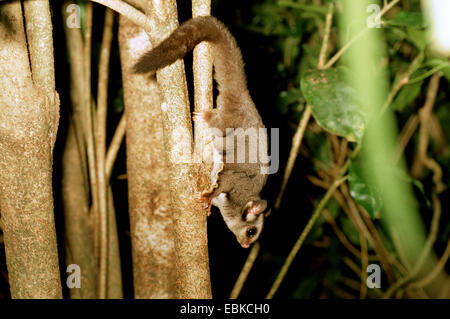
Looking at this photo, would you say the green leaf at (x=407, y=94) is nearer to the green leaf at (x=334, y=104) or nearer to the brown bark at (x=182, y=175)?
the green leaf at (x=334, y=104)

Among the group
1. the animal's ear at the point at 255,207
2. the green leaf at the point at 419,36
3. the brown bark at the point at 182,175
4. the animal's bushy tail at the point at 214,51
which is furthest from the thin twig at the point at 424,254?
the brown bark at the point at 182,175

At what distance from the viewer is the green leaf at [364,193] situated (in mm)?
2025

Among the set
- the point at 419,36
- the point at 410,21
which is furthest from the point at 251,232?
the point at 419,36

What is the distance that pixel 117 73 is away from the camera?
3299 mm

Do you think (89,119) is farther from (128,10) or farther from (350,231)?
(350,231)

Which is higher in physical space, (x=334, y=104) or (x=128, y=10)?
(x=128, y=10)

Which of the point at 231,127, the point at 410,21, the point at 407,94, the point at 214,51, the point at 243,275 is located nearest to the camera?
the point at 214,51

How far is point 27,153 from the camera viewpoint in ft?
4.61

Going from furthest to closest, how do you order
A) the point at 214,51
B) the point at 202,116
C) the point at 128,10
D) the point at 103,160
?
1. the point at 103,160
2. the point at 214,51
3. the point at 202,116
4. the point at 128,10

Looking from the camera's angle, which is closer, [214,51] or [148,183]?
[214,51]

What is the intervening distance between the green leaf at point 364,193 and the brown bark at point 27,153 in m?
1.59

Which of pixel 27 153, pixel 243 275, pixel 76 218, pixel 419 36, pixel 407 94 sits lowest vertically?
pixel 243 275

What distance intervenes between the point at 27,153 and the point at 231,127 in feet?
3.31

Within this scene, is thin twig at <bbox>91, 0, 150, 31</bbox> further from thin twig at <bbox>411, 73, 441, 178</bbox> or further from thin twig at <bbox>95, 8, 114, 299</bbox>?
thin twig at <bbox>411, 73, 441, 178</bbox>
